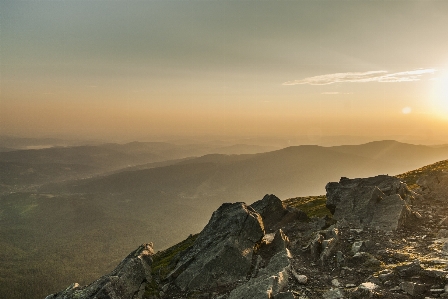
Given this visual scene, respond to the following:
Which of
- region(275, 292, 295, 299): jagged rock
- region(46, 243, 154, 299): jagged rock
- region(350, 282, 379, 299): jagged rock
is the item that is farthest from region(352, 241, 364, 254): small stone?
region(46, 243, 154, 299): jagged rock

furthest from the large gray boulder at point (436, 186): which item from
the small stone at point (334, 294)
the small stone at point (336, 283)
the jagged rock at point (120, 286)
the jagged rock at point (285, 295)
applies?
the jagged rock at point (120, 286)

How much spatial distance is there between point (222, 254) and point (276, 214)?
18.8 meters

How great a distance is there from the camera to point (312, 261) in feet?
80.8

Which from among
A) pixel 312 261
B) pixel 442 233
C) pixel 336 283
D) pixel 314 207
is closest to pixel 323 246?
pixel 312 261

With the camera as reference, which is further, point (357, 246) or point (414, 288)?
point (357, 246)

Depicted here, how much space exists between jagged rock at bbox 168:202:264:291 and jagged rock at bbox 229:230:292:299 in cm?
237

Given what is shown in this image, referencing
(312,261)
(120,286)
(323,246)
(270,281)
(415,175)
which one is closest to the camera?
(270,281)

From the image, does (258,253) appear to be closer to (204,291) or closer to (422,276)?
(204,291)

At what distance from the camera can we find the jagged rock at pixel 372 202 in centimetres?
3108

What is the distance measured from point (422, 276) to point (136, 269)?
24.1 metres

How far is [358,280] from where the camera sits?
20.0 meters

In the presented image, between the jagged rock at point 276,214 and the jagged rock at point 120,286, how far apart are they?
68.0ft

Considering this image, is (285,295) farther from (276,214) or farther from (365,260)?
(276,214)

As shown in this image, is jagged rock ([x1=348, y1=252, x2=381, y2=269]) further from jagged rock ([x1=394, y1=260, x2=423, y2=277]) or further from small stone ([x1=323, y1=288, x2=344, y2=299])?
small stone ([x1=323, y1=288, x2=344, y2=299])
